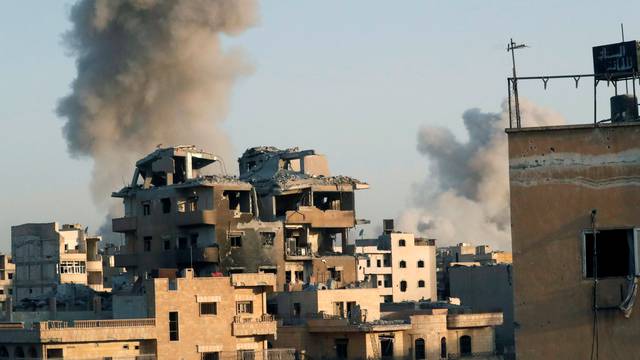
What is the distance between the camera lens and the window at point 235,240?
229 feet

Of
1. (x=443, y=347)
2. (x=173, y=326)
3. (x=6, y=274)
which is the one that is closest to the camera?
(x=173, y=326)

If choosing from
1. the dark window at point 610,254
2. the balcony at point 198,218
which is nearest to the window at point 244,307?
the balcony at point 198,218

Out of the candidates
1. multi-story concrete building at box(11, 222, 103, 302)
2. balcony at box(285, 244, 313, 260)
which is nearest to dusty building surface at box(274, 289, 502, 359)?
balcony at box(285, 244, 313, 260)

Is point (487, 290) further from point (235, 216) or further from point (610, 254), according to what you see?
point (610, 254)

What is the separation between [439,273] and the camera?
106375mm

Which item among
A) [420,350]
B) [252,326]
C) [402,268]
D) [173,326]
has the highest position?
[402,268]

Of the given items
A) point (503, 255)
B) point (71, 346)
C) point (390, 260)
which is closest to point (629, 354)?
point (71, 346)

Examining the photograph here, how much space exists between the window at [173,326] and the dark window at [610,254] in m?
40.2

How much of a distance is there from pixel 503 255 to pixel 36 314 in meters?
60.9

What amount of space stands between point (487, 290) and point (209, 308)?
26.3 meters

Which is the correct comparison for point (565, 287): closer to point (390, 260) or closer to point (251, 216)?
point (251, 216)

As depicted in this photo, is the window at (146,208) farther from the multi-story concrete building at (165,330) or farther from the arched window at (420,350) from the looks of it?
the arched window at (420,350)

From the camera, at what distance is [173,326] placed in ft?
188

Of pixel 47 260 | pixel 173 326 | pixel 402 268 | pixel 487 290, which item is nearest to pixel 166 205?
pixel 173 326
